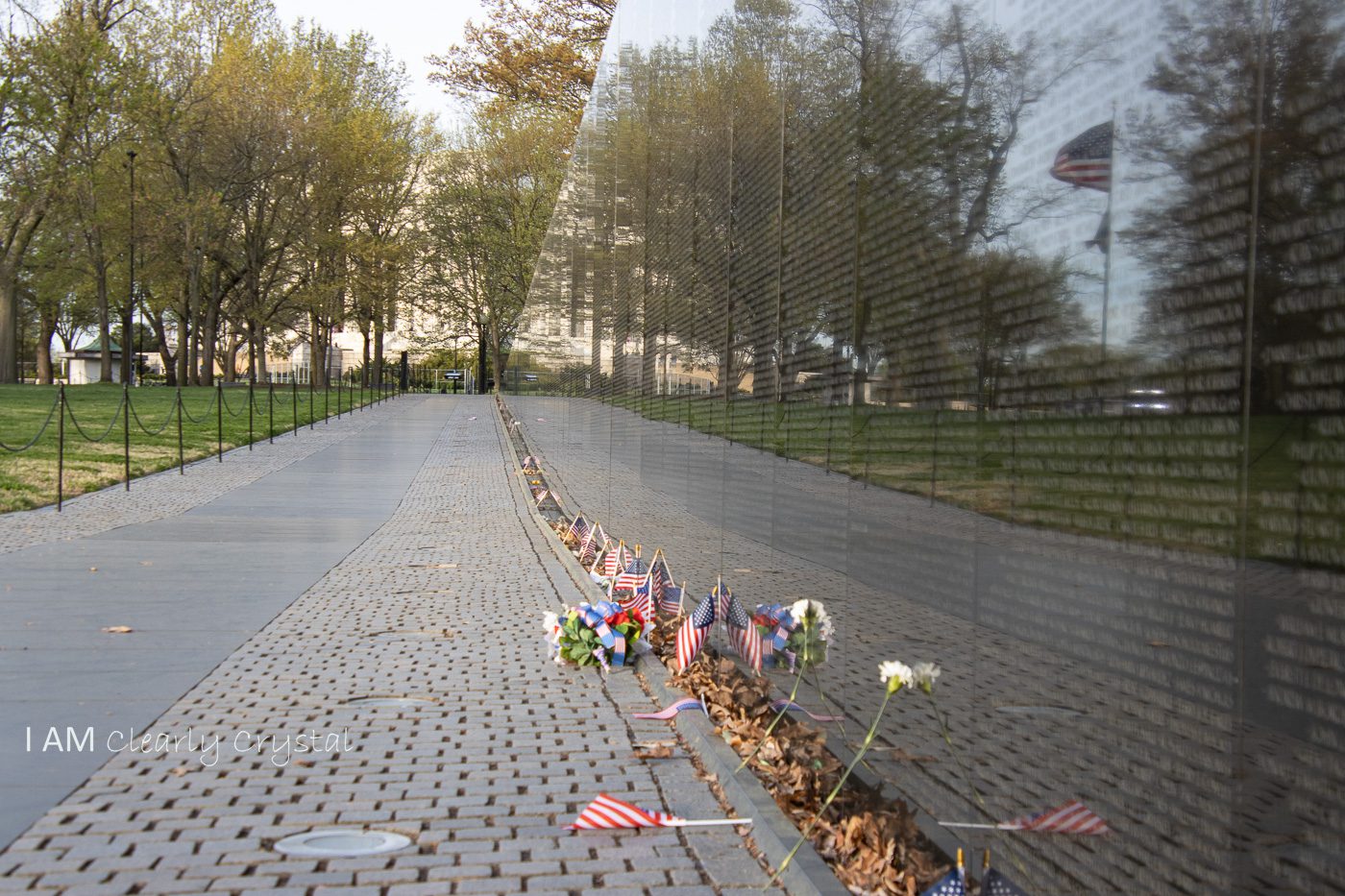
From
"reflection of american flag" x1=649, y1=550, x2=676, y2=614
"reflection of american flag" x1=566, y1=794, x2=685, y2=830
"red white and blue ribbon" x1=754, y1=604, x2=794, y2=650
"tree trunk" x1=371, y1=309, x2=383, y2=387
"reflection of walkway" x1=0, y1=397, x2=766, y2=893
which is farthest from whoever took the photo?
"tree trunk" x1=371, y1=309, x2=383, y2=387

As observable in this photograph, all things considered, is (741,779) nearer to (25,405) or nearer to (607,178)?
(607,178)

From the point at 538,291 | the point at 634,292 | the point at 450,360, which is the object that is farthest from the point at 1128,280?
the point at 450,360

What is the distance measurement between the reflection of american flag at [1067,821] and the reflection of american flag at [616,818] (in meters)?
1.56

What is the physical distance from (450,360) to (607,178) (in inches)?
2969

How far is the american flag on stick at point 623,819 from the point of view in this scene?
4098mm

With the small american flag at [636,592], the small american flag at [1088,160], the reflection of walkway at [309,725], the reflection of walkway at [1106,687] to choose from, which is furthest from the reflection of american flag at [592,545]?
the small american flag at [1088,160]

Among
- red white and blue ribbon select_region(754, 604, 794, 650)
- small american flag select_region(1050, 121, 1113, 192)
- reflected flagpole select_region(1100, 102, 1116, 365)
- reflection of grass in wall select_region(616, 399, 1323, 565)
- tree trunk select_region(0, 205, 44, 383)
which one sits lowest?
red white and blue ribbon select_region(754, 604, 794, 650)

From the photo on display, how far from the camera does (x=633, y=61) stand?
9.57 m

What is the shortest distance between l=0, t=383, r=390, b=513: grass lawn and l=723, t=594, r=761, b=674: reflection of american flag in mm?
10260

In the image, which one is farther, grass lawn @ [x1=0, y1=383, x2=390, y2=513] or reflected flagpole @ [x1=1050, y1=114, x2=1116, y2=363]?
grass lawn @ [x1=0, y1=383, x2=390, y2=513]

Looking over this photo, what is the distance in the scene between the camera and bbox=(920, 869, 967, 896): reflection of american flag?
9.73 feet

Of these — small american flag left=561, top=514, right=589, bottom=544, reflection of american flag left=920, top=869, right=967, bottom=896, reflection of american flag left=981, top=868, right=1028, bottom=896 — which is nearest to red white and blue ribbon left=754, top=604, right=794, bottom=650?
reflection of american flag left=920, top=869, right=967, bottom=896

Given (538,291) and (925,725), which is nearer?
(925,725)

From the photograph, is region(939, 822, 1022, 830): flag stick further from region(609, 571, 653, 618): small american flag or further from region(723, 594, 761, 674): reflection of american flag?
region(609, 571, 653, 618): small american flag
